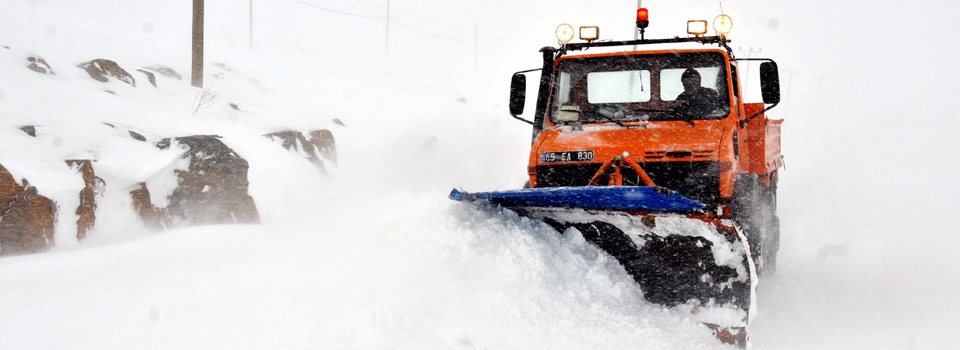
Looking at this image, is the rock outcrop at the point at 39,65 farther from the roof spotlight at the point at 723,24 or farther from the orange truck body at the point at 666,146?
the roof spotlight at the point at 723,24

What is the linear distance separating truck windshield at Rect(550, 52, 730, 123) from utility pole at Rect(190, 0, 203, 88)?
951 cm

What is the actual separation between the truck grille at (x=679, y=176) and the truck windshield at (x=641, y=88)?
2.03 feet

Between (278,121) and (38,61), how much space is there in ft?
12.3

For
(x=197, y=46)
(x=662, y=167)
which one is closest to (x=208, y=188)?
(x=662, y=167)

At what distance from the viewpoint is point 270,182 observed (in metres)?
7.85

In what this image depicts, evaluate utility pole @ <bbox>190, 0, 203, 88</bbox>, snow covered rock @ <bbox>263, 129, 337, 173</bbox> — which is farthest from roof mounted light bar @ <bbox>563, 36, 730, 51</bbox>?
utility pole @ <bbox>190, 0, 203, 88</bbox>

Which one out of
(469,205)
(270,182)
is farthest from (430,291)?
(270,182)

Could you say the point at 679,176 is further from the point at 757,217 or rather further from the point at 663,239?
the point at 757,217

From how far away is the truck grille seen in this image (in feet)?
14.3

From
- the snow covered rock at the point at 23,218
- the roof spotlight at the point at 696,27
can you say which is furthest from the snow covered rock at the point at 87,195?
the roof spotlight at the point at 696,27

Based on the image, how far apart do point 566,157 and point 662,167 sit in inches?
26.9

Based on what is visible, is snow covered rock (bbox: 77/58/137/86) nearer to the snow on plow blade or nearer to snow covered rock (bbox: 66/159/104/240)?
snow covered rock (bbox: 66/159/104/240)

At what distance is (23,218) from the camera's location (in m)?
4.55

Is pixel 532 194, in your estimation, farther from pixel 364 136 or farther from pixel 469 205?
pixel 364 136
